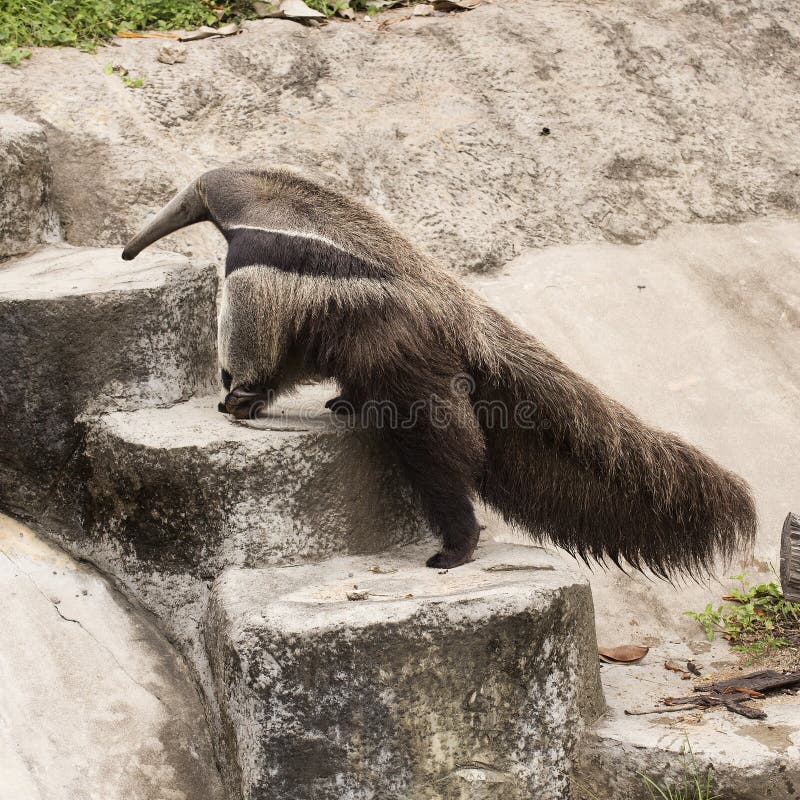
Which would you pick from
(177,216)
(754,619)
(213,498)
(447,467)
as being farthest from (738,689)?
(177,216)

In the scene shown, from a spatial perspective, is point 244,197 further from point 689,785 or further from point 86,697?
point 689,785

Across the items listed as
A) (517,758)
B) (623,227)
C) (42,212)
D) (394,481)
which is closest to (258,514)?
(394,481)

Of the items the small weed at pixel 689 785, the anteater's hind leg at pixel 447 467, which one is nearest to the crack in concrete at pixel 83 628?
the anteater's hind leg at pixel 447 467

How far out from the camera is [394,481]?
5039mm

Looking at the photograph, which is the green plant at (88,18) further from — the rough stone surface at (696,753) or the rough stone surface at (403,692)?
the rough stone surface at (696,753)

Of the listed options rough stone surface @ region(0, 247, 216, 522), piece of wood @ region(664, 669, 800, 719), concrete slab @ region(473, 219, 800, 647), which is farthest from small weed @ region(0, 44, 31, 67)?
piece of wood @ region(664, 669, 800, 719)

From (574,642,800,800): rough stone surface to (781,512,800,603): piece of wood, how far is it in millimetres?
740

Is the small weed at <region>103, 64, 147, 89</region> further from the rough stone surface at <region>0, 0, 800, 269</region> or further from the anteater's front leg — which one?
the anteater's front leg

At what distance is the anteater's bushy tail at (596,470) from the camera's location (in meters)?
4.79

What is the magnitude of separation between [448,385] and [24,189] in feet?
10.6

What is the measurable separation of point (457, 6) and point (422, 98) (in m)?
1.33

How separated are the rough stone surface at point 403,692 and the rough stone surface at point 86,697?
0.36 m

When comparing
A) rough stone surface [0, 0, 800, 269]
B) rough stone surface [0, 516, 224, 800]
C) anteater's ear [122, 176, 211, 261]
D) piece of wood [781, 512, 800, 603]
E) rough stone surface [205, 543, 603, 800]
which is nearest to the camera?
rough stone surface [205, 543, 603, 800]

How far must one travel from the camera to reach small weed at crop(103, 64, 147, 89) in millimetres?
7258
